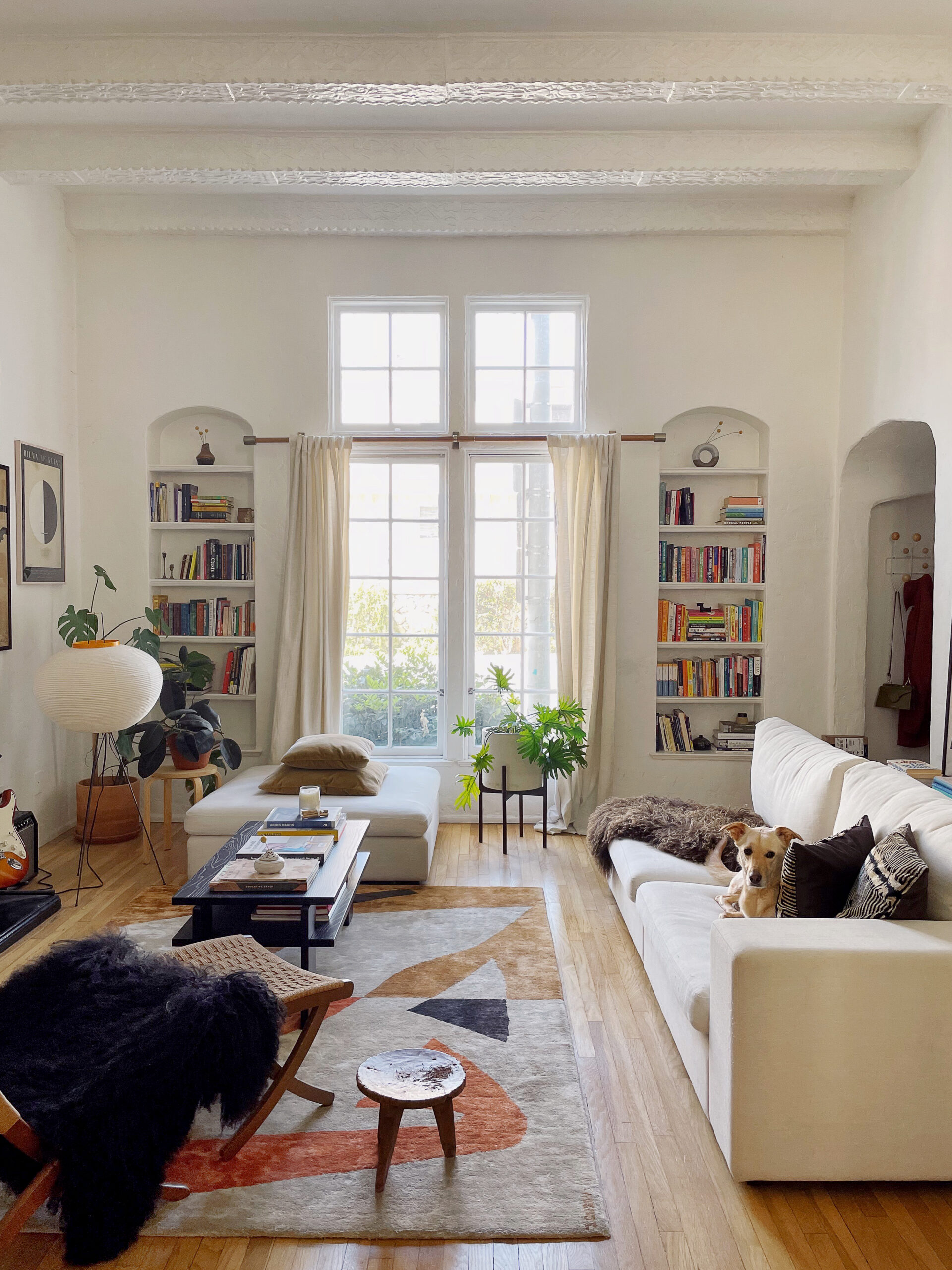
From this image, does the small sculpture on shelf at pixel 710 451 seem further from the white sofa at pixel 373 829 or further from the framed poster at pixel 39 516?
the framed poster at pixel 39 516

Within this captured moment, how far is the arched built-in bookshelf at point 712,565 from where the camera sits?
549 cm

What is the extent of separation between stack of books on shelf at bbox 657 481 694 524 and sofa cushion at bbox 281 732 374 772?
91.9 inches

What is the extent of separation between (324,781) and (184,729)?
0.83 m

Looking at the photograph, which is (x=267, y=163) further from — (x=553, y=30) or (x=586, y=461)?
(x=586, y=461)

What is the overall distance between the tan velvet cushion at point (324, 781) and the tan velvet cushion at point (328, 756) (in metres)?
0.02

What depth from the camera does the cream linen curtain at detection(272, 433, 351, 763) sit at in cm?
536

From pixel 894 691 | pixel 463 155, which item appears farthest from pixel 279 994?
pixel 894 691

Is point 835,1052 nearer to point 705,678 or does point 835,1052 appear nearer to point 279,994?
point 279,994

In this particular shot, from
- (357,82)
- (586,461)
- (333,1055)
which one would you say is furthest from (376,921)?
(357,82)

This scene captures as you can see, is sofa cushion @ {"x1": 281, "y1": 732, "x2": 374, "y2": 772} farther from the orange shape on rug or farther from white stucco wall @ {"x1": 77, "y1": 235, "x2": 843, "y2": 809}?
the orange shape on rug

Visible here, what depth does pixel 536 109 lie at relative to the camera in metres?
4.25

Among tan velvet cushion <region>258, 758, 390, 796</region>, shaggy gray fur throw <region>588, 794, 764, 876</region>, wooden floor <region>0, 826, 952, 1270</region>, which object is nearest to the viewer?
wooden floor <region>0, 826, 952, 1270</region>

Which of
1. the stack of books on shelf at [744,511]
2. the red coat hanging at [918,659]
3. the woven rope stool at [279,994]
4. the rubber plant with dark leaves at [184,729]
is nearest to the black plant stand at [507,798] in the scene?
the rubber plant with dark leaves at [184,729]

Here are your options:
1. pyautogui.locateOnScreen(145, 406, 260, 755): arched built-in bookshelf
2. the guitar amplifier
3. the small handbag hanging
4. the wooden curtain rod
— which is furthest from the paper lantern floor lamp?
the small handbag hanging
